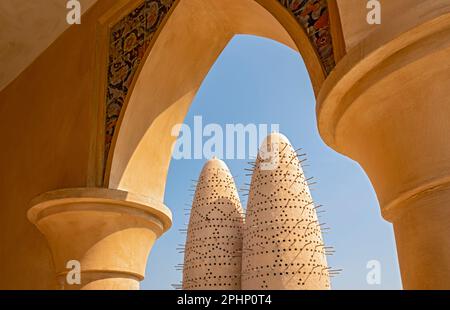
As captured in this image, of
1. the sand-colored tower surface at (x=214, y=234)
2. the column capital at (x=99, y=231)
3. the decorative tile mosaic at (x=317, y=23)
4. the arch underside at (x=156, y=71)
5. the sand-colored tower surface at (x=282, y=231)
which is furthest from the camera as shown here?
the sand-colored tower surface at (x=214, y=234)

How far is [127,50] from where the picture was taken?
3.70m

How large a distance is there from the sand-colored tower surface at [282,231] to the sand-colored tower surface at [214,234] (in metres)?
0.64

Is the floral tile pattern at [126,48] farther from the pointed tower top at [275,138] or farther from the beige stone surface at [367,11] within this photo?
the pointed tower top at [275,138]

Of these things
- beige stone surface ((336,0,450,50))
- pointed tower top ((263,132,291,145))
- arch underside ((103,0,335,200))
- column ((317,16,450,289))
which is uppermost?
pointed tower top ((263,132,291,145))

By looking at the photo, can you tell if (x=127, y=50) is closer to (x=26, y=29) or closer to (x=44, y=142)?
(x=44, y=142)

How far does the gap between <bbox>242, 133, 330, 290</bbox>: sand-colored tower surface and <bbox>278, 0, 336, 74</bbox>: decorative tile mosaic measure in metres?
6.87

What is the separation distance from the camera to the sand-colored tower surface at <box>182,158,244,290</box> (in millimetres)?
10320

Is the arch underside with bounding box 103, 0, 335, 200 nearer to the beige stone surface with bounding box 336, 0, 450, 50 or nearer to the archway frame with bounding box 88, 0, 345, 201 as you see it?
the archway frame with bounding box 88, 0, 345, 201

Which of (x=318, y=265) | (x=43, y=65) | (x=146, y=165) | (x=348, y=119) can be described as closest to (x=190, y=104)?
(x=146, y=165)

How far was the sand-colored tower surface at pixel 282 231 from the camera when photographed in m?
9.05

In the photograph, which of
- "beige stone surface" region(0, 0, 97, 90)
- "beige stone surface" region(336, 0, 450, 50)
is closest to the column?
"beige stone surface" region(336, 0, 450, 50)

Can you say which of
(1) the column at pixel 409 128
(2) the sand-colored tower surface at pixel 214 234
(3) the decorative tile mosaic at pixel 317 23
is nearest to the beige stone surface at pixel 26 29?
(3) the decorative tile mosaic at pixel 317 23

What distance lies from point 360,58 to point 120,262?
211 centimetres
